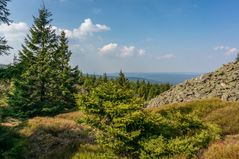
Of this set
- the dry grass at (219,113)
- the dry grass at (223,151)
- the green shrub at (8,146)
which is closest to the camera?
the dry grass at (223,151)

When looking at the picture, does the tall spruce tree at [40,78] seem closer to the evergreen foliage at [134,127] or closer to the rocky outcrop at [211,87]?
the rocky outcrop at [211,87]

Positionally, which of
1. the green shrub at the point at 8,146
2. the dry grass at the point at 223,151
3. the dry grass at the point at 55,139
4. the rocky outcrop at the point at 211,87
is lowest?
the dry grass at the point at 55,139

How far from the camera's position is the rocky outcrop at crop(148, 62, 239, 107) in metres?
28.1

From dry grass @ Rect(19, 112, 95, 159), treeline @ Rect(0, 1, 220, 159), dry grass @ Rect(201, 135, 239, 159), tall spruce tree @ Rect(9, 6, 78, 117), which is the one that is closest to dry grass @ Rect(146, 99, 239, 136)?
treeline @ Rect(0, 1, 220, 159)

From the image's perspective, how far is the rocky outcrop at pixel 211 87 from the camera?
28117 millimetres

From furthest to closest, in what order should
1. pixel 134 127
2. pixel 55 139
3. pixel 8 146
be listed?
pixel 55 139 < pixel 8 146 < pixel 134 127

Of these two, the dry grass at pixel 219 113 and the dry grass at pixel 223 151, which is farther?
the dry grass at pixel 219 113

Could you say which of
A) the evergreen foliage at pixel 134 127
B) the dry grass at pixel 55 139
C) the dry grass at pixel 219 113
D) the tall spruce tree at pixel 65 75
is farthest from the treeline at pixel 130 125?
the tall spruce tree at pixel 65 75

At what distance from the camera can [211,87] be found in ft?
100

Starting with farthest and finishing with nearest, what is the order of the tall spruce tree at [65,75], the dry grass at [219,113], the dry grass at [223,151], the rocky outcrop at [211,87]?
the tall spruce tree at [65,75]
the rocky outcrop at [211,87]
the dry grass at [219,113]
the dry grass at [223,151]

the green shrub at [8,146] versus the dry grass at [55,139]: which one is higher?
the green shrub at [8,146]

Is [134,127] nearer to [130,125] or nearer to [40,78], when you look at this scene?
[130,125]

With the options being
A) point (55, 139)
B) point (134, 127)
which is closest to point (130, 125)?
point (134, 127)

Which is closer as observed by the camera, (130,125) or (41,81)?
(130,125)
